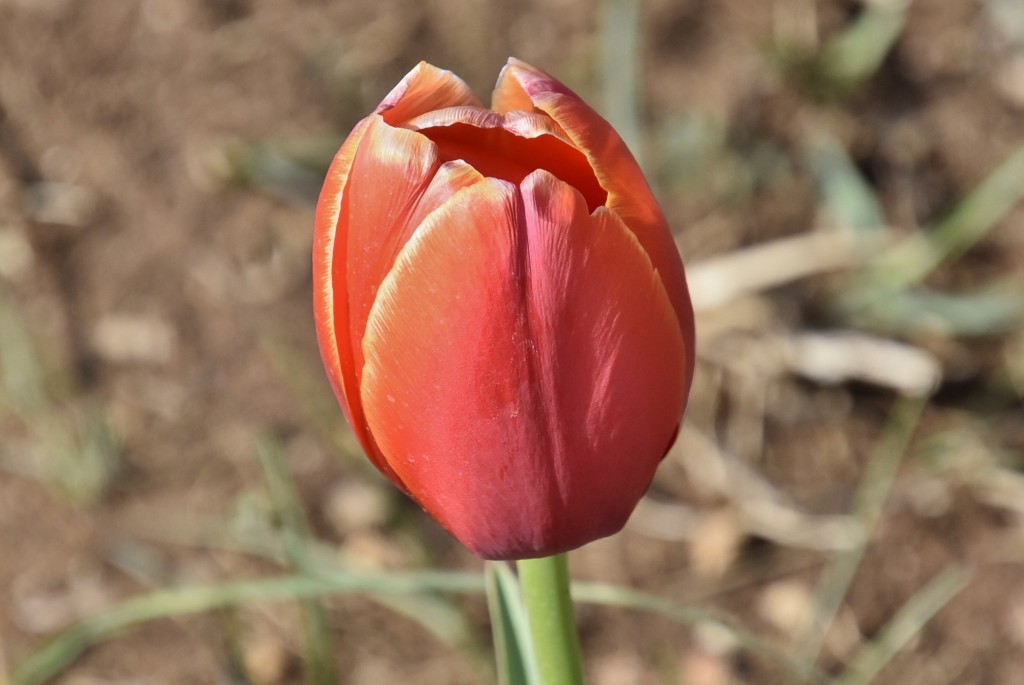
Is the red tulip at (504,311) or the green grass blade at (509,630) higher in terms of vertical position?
the red tulip at (504,311)

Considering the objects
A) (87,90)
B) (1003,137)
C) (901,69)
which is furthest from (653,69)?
(87,90)

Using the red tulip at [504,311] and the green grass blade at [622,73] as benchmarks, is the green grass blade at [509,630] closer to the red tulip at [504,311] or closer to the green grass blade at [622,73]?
the red tulip at [504,311]

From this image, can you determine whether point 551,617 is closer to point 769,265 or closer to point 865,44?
point 769,265

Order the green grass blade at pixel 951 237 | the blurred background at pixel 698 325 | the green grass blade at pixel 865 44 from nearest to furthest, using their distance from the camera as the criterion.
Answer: the blurred background at pixel 698 325, the green grass blade at pixel 951 237, the green grass blade at pixel 865 44

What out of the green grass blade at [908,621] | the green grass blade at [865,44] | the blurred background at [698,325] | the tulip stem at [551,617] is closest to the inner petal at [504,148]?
the tulip stem at [551,617]

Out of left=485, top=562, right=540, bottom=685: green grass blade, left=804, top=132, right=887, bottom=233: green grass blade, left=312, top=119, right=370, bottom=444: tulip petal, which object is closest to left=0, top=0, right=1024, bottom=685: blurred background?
left=804, top=132, right=887, bottom=233: green grass blade
